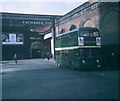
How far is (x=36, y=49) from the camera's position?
56.8 m

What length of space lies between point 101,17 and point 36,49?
3388 centimetres

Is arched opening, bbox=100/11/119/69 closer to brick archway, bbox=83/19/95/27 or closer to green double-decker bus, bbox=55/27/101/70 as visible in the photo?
green double-decker bus, bbox=55/27/101/70

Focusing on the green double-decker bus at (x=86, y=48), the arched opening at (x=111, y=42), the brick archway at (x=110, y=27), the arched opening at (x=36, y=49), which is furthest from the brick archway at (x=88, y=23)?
the arched opening at (x=36, y=49)

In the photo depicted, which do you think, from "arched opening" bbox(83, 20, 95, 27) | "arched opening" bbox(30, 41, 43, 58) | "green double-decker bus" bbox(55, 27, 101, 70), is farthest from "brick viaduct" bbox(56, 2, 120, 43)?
"arched opening" bbox(30, 41, 43, 58)

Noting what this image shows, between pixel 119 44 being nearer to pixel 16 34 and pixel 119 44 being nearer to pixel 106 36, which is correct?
pixel 106 36

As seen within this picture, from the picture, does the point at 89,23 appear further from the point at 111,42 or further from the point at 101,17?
the point at 111,42

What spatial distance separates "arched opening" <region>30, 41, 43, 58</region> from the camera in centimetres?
5638

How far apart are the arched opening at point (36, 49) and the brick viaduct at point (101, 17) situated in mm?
24152

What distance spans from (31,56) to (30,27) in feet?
24.6

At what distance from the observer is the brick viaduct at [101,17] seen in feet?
72.3

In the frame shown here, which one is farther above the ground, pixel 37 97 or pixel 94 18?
pixel 94 18

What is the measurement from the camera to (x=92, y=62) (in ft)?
66.2

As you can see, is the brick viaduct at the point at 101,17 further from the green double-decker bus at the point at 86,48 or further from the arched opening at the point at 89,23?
the green double-decker bus at the point at 86,48

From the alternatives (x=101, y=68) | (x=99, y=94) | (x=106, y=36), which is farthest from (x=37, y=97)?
(x=106, y=36)
